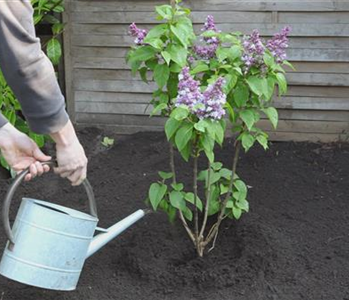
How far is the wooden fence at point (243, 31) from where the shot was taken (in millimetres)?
4602

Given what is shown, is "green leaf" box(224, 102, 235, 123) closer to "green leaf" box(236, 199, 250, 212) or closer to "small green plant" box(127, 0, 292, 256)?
"small green plant" box(127, 0, 292, 256)

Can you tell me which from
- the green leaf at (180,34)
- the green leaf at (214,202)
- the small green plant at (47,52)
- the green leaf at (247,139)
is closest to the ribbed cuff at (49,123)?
the green leaf at (180,34)

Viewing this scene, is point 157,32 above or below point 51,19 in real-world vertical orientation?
above

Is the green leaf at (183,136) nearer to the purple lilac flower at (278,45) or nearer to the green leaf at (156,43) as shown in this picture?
the green leaf at (156,43)

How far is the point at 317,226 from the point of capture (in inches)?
145

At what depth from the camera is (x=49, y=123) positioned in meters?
2.06

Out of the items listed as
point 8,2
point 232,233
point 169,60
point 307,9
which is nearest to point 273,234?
point 232,233

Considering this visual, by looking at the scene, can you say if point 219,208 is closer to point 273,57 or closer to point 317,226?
point 317,226

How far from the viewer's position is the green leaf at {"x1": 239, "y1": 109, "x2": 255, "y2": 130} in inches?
117

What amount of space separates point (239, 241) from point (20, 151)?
57.0 inches

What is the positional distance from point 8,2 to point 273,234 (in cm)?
209

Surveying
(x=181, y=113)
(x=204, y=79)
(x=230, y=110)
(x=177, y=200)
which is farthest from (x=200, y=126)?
(x=177, y=200)

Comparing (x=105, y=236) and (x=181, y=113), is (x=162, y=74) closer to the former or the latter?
(x=181, y=113)

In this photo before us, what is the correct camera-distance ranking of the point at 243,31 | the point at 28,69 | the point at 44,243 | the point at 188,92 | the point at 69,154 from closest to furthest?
the point at 28,69 → the point at 69,154 → the point at 44,243 → the point at 188,92 → the point at 243,31
